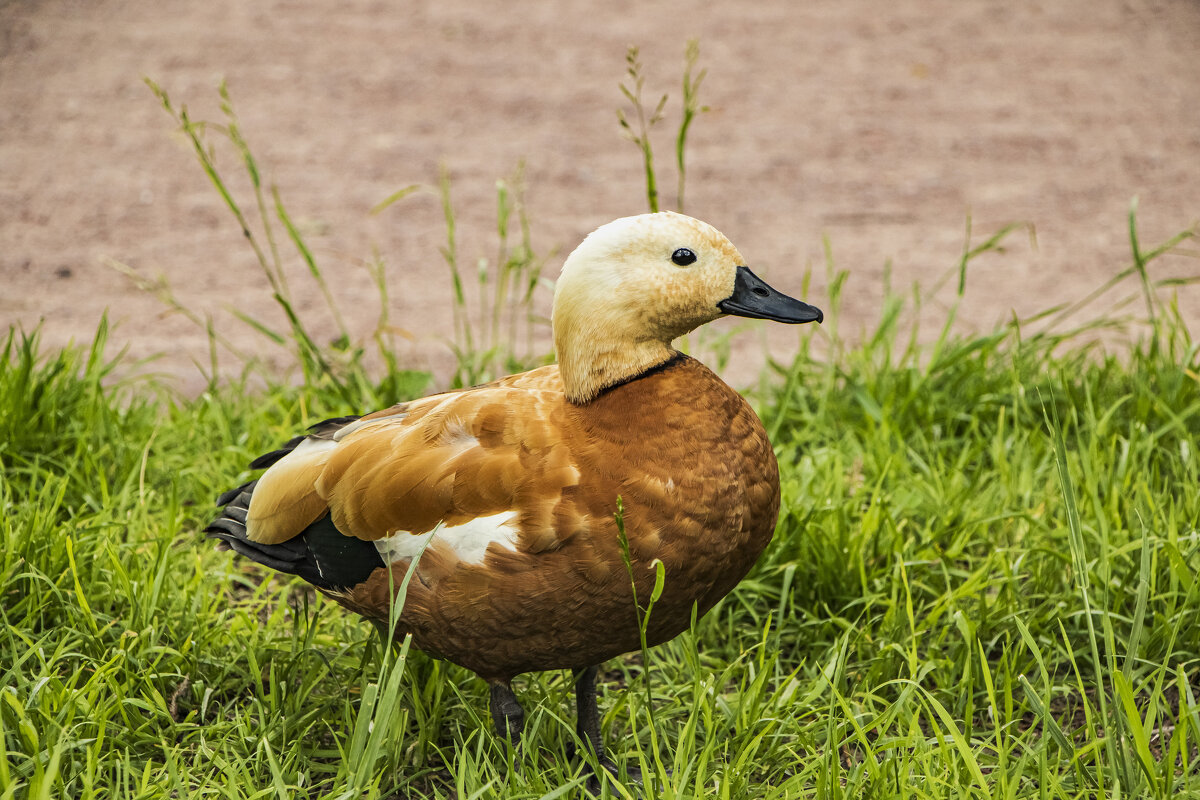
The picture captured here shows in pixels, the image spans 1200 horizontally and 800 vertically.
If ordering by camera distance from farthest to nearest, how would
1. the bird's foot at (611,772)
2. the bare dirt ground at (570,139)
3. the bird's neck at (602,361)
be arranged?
the bare dirt ground at (570,139) < the bird's foot at (611,772) < the bird's neck at (602,361)

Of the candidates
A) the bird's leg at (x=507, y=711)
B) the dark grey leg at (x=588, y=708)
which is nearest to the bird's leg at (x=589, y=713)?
the dark grey leg at (x=588, y=708)

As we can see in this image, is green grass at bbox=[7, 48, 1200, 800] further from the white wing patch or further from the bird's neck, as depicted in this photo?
the bird's neck

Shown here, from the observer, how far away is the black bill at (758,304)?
2.22 metres

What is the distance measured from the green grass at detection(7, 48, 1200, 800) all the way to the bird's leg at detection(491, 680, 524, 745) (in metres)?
0.06

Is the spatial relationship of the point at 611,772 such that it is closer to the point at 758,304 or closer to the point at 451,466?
the point at 451,466

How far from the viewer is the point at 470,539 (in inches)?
84.3

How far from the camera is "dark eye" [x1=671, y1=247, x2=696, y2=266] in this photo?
7.04ft

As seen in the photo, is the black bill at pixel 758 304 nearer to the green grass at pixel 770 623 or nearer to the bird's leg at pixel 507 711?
the green grass at pixel 770 623

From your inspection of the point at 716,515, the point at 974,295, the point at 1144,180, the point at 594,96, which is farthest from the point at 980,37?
the point at 716,515

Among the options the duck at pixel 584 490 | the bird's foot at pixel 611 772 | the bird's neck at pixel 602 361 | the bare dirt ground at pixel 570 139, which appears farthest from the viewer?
the bare dirt ground at pixel 570 139

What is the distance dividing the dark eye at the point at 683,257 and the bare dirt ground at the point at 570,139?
6.86 feet

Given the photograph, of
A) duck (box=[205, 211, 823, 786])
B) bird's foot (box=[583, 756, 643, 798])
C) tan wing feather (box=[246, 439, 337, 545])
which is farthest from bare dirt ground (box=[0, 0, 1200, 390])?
bird's foot (box=[583, 756, 643, 798])

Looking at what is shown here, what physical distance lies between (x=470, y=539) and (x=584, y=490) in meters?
0.24

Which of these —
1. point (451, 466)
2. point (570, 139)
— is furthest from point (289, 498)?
point (570, 139)
